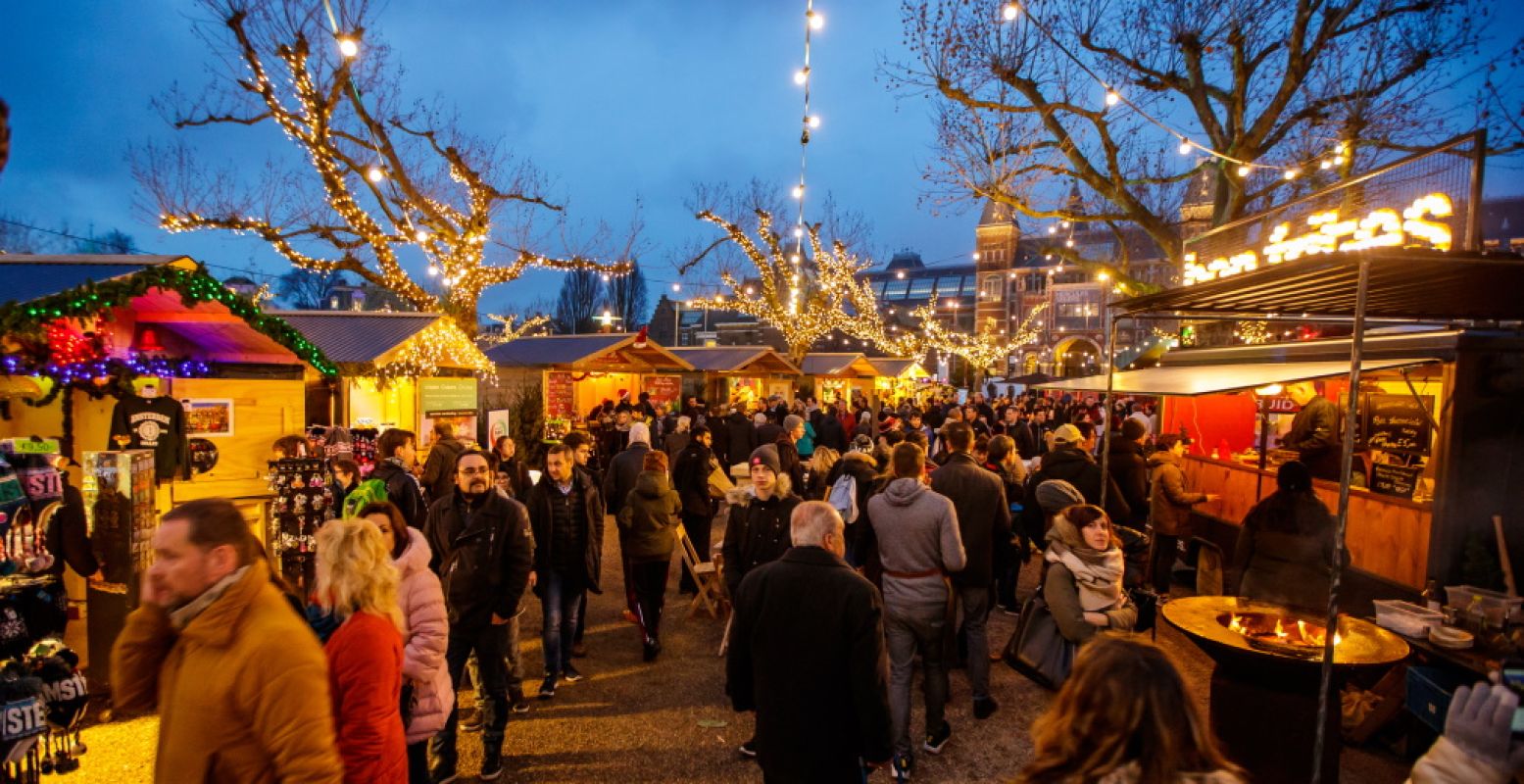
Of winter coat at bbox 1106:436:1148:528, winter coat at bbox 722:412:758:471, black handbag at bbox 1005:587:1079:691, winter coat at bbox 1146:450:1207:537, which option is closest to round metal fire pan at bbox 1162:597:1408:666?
black handbag at bbox 1005:587:1079:691

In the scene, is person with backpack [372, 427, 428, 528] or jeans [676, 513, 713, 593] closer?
person with backpack [372, 427, 428, 528]

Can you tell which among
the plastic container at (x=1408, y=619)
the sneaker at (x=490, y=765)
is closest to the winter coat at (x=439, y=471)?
the sneaker at (x=490, y=765)

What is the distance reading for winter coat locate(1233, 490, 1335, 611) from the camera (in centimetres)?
448

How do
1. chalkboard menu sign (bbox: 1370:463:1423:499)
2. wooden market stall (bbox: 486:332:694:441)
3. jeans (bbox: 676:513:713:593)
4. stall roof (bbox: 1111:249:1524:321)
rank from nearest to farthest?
stall roof (bbox: 1111:249:1524:321)
chalkboard menu sign (bbox: 1370:463:1423:499)
jeans (bbox: 676:513:713:593)
wooden market stall (bbox: 486:332:694:441)

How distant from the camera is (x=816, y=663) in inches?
102

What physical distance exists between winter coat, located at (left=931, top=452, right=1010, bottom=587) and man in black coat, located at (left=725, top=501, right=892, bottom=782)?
6.47ft

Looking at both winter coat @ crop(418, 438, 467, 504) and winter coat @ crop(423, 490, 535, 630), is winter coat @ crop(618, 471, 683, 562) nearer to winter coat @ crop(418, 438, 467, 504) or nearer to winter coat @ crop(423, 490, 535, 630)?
winter coat @ crop(423, 490, 535, 630)

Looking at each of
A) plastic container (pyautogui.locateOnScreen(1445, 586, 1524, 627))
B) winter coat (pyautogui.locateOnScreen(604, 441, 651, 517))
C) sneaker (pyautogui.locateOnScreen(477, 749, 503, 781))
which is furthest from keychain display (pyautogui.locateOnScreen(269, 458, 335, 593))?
plastic container (pyautogui.locateOnScreen(1445, 586, 1524, 627))

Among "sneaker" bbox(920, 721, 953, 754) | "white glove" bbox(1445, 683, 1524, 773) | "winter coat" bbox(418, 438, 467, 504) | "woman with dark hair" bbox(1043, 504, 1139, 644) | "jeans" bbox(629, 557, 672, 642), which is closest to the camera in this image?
"white glove" bbox(1445, 683, 1524, 773)

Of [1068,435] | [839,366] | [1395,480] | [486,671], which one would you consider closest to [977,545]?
[1068,435]

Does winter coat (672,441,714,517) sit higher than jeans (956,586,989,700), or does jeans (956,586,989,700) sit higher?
winter coat (672,441,714,517)

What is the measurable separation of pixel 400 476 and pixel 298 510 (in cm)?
99

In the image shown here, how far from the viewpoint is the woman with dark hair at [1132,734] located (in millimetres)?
1465

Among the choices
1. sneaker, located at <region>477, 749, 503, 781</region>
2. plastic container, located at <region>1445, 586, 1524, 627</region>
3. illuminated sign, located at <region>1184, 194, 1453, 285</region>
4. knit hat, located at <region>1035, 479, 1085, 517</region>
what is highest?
illuminated sign, located at <region>1184, 194, 1453, 285</region>
